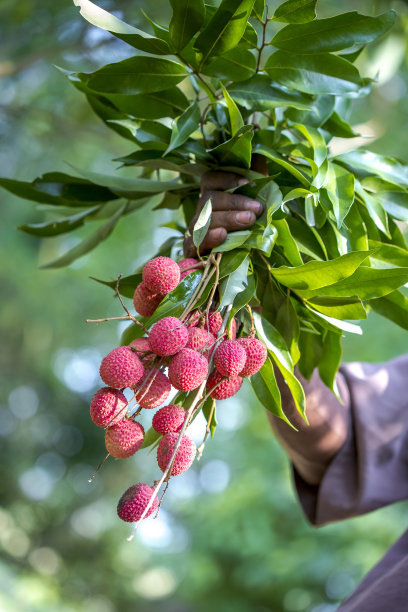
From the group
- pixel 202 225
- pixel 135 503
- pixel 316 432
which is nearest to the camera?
pixel 135 503

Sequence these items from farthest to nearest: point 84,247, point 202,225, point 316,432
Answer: point 316,432 < point 84,247 < point 202,225

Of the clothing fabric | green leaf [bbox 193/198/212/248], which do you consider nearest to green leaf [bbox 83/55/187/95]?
green leaf [bbox 193/198/212/248]

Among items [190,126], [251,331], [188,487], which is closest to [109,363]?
[251,331]

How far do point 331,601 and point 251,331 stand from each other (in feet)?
11.1

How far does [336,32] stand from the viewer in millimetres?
551

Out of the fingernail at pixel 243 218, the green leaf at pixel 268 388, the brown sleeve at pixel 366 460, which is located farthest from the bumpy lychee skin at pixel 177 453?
the brown sleeve at pixel 366 460

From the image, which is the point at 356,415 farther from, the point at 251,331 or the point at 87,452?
the point at 87,452

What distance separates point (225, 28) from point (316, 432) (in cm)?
59

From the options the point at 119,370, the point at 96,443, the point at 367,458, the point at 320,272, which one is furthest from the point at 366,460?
the point at 96,443

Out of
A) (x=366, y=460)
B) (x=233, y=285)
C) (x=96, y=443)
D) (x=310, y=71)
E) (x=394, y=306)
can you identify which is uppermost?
(x=310, y=71)

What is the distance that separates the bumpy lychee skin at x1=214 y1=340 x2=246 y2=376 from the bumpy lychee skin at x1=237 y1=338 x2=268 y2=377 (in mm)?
17

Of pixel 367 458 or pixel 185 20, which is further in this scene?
pixel 367 458

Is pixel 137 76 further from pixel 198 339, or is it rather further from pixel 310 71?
pixel 198 339

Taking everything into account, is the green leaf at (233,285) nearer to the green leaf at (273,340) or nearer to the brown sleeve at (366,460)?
the green leaf at (273,340)
